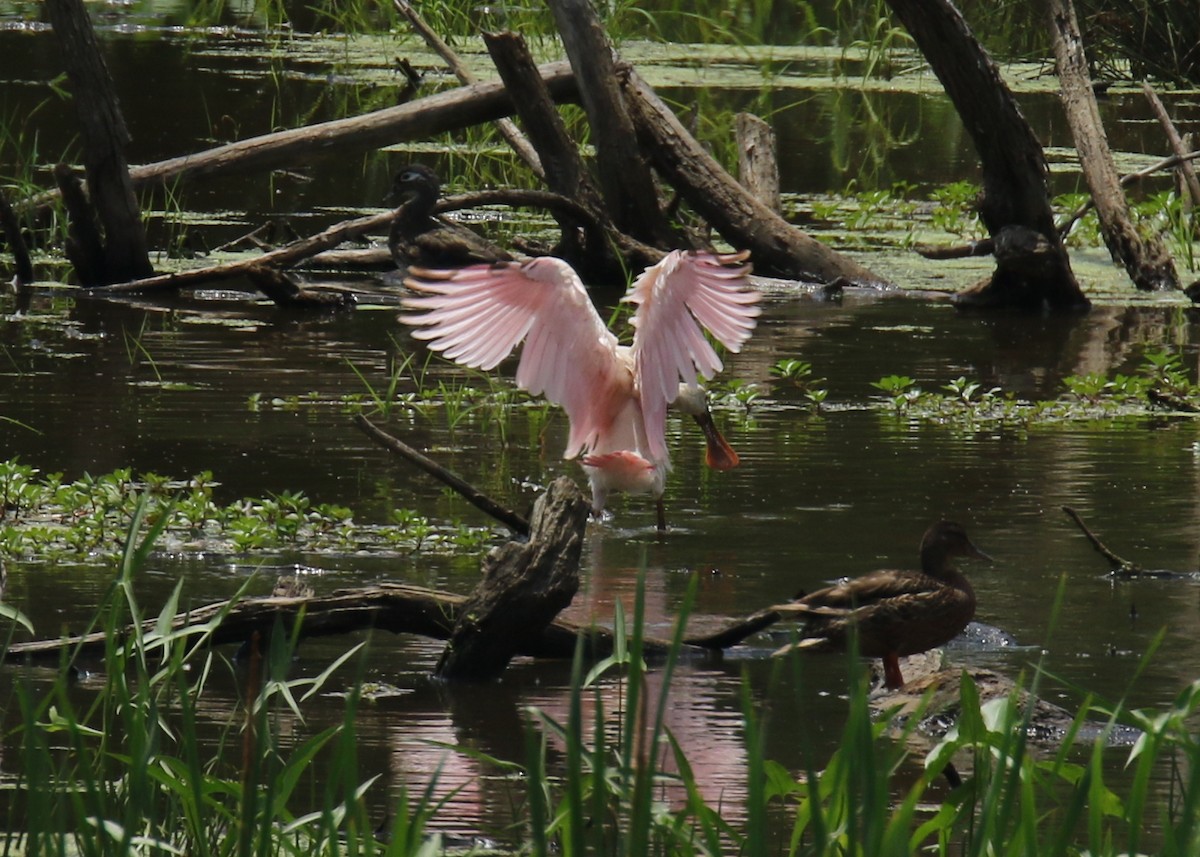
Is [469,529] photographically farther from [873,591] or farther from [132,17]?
[132,17]

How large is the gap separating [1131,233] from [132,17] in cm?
1191

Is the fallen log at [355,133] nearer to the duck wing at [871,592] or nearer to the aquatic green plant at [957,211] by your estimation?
the aquatic green plant at [957,211]

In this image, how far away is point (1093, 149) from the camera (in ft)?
37.7

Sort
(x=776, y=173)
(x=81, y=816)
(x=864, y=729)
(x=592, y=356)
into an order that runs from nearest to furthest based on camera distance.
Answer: (x=864, y=729), (x=81, y=816), (x=592, y=356), (x=776, y=173)

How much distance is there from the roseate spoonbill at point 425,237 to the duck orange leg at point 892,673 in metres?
5.93

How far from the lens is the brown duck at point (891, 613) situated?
206 inches

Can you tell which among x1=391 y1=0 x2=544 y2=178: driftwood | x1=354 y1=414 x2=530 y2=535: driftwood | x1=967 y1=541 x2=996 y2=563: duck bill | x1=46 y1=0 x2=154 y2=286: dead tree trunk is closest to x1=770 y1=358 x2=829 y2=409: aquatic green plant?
x1=967 y1=541 x2=996 y2=563: duck bill

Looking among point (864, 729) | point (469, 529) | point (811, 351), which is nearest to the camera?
point (864, 729)

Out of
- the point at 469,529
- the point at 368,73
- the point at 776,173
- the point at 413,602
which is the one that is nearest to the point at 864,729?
the point at 413,602

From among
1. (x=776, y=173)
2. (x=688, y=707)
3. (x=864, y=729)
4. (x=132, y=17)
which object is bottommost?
(x=688, y=707)

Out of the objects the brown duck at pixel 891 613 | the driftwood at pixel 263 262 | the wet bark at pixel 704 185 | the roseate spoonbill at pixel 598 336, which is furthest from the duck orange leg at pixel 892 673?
the wet bark at pixel 704 185

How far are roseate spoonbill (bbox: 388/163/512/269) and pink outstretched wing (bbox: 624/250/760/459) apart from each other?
3.83m

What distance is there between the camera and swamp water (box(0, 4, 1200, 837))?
5.11 metres

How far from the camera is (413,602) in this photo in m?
5.28
